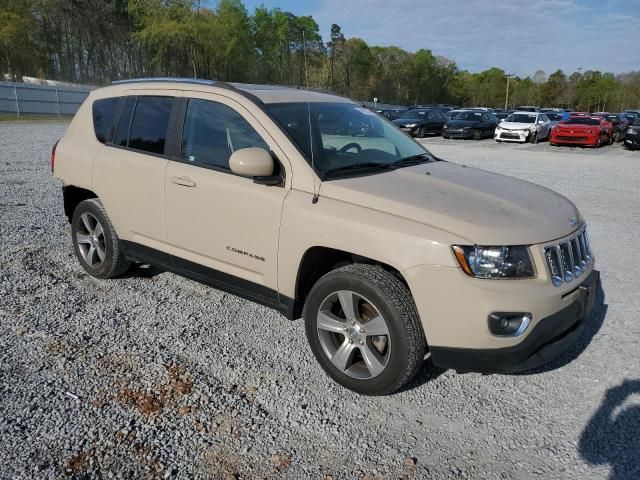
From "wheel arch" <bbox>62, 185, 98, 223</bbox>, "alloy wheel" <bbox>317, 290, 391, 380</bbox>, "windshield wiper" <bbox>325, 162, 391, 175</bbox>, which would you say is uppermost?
"windshield wiper" <bbox>325, 162, 391, 175</bbox>

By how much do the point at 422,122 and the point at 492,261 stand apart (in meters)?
26.7

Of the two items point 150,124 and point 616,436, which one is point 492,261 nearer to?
point 616,436

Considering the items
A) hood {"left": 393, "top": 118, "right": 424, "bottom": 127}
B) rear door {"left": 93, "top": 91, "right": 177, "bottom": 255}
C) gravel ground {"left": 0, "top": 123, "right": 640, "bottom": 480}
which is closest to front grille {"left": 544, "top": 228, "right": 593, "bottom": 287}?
gravel ground {"left": 0, "top": 123, "right": 640, "bottom": 480}

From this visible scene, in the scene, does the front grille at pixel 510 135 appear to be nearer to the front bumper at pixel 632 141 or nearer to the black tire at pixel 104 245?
the front bumper at pixel 632 141

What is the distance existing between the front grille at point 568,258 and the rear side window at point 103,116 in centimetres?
382

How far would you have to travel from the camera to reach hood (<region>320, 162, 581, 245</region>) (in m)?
2.92

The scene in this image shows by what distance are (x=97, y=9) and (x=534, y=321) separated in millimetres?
71656

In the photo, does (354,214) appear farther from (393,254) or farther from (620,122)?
(620,122)

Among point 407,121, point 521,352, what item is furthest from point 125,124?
point 407,121

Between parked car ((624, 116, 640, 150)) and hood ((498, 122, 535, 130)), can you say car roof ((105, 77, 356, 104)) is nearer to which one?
parked car ((624, 116, 640, 150))

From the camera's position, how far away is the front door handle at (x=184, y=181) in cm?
386

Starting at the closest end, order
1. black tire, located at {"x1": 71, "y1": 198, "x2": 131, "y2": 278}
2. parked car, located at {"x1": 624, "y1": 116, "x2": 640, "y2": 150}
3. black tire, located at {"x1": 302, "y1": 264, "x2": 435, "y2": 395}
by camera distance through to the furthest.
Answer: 1. black tire, located at {"x1": 302, "y1": 264, "x2": 435, "y2": 395}
2. black tire, located at {"x1": 71, "y1": 198, "x2": 131, "y2": 278}
3. parked car, located at {"x1": 624, "y1": 116, "x2": 640, "y2": 150}

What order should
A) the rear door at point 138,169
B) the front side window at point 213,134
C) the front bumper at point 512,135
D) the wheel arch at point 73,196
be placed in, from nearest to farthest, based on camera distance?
the front side window at point 213,134
the rear door at point 138,169
the wheel arch at point 73,196
the front bumper at point 512,135

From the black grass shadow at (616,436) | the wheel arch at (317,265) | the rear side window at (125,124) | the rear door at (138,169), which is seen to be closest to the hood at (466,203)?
the wheel arch at (317,265)
